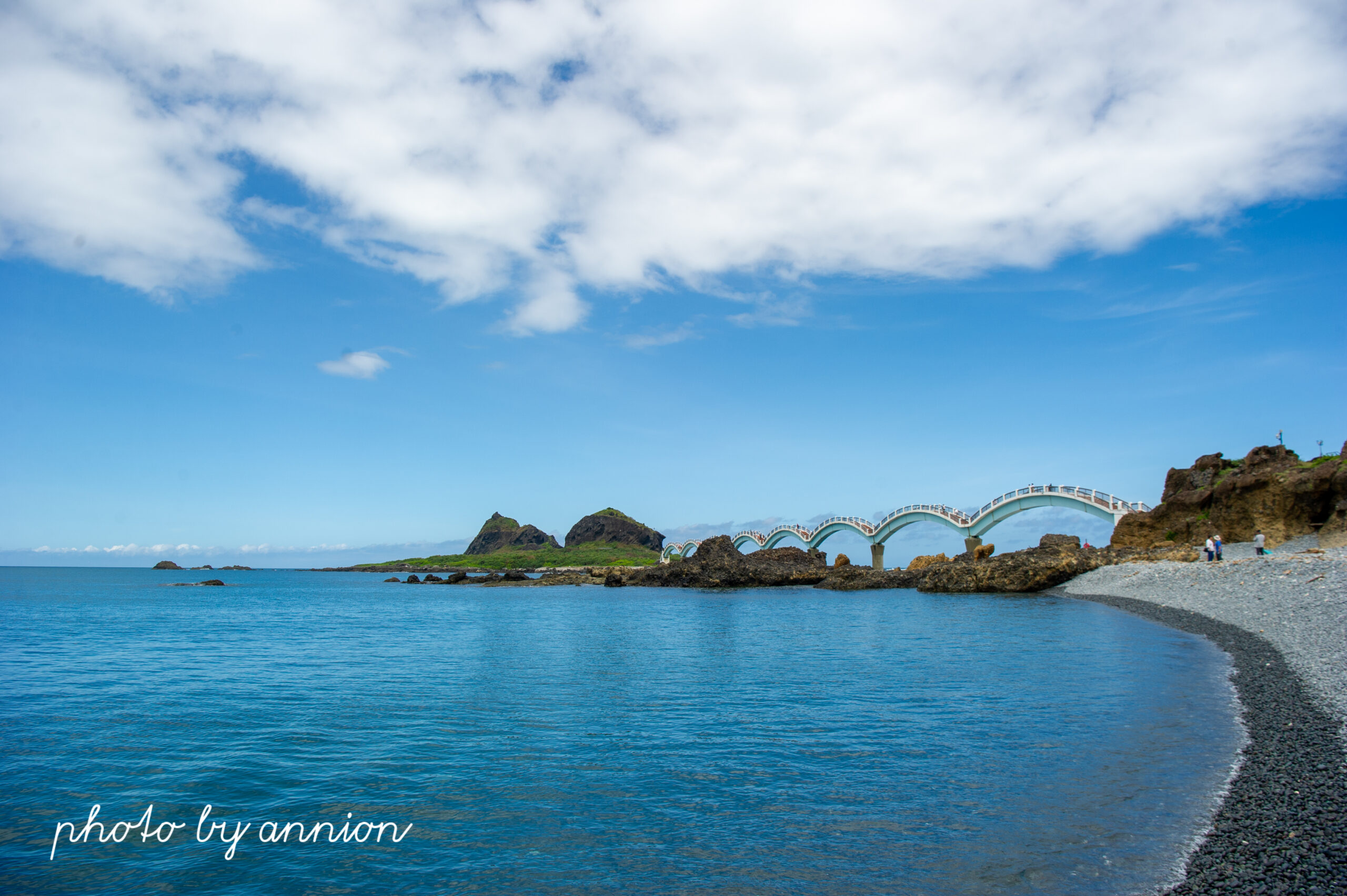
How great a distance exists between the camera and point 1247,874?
7.14m

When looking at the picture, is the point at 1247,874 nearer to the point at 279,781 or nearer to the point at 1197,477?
the point at 279,781

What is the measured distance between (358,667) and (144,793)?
14.0 meters

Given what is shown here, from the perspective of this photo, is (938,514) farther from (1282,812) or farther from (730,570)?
(1282,812)

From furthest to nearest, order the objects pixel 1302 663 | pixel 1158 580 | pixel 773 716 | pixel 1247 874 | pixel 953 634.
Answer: pixel 1158 580
pixel 953 634
pixel 1302 663
pixel 773 716
pixel 1247 874

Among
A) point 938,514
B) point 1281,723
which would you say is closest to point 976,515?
point 938,514

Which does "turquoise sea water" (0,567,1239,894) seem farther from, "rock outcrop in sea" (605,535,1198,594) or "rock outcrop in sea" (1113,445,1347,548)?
"rock outcrop in sea" (605,535,1198,594)

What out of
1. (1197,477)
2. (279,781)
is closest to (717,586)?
(1197,477)

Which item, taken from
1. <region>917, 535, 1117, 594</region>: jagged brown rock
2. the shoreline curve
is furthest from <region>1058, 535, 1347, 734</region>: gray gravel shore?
<region>917, 535, 1117, 594</region>: jagged brown rock

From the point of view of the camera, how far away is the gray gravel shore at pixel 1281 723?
7250mm

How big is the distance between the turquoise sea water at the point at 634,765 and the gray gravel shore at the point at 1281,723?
0.54 m

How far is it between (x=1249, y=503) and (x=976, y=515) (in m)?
31.0

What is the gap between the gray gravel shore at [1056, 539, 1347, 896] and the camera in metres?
7.25

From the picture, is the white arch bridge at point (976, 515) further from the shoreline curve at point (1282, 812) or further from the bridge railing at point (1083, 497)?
the shoreline curve at point (1282, 812)

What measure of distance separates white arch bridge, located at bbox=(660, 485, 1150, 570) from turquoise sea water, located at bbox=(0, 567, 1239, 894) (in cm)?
3966
